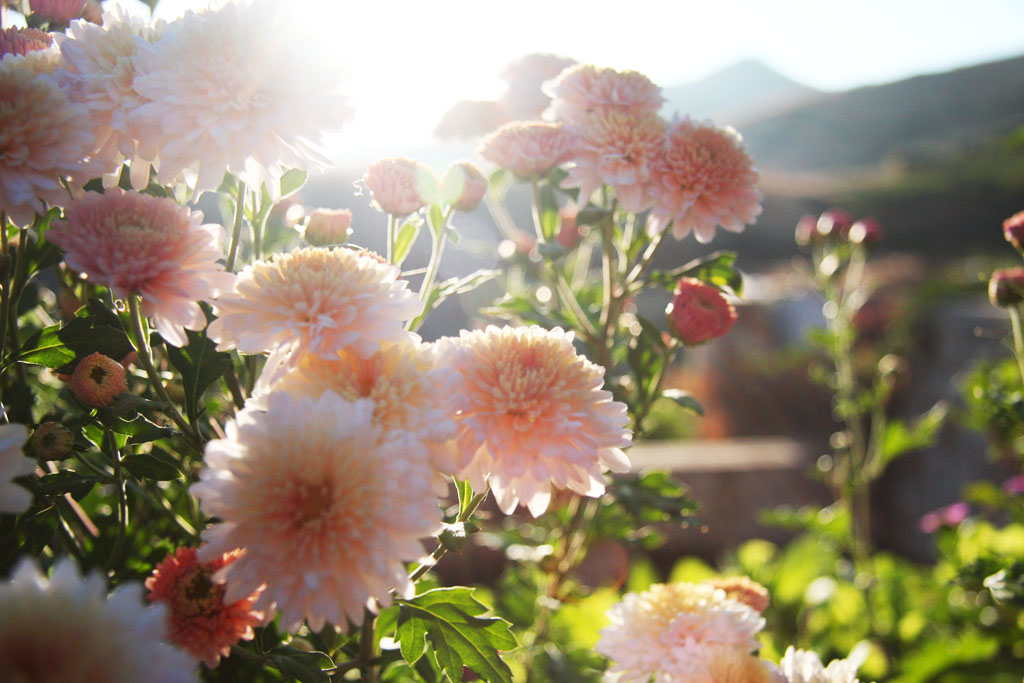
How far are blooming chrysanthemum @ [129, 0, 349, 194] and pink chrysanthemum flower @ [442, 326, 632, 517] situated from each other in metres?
0.26

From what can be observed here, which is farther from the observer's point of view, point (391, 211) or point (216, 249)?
point (391, 211)

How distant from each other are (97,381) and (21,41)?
41 cm

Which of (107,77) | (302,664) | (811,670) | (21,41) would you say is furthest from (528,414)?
(21,41)

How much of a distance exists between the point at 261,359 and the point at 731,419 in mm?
4180

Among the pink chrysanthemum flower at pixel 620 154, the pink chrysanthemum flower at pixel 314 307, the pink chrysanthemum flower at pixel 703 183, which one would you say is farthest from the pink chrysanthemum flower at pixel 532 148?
the pink chrysanthemum flower at pixel 314 307

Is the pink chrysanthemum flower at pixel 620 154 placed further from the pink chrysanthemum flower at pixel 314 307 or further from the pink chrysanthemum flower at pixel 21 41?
the pink chrysanthemum flower at pixel 21 41

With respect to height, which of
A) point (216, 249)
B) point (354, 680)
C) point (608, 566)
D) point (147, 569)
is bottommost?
point (608, 566)

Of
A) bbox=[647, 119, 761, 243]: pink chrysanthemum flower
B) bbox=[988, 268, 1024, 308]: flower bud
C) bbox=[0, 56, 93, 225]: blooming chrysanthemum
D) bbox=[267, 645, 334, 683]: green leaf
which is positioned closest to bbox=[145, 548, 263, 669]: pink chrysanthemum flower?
bbox=[267, 645, 334, 683]: green leaf

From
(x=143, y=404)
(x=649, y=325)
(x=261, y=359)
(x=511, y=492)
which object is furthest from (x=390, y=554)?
(x=649, y=325)

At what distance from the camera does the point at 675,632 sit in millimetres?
705

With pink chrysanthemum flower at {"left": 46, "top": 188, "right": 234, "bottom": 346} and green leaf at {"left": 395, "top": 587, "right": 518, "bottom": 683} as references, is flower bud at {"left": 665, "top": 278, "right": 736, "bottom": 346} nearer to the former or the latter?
green leaf at {"left": 395, "top": 587, "right": 518, "bottom": 683}

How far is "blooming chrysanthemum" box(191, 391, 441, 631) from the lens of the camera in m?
0.47

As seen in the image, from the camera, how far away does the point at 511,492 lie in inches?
23.5

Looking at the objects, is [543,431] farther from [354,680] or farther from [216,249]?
[354,680]
